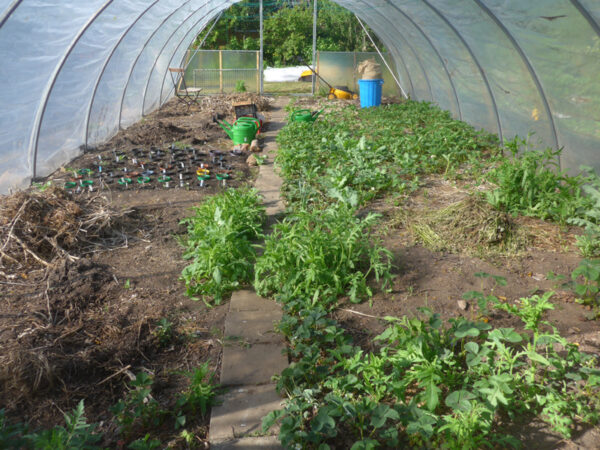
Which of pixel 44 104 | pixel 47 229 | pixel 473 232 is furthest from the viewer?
pixel 44 104

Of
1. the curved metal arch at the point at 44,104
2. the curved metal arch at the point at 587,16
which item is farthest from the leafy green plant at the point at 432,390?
the curved metal arch at the point at 44,104

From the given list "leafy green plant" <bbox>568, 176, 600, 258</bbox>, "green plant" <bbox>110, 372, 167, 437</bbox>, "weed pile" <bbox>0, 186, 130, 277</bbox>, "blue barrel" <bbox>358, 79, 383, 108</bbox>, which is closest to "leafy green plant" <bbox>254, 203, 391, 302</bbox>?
"green plant" <bbox>110, 372, 167, 437</bbox>

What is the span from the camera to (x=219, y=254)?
10.7ft

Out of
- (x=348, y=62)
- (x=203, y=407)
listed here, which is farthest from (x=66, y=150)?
(x=348, y=62)

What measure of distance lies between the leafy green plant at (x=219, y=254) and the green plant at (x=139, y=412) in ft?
3.24

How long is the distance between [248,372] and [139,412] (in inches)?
23.3

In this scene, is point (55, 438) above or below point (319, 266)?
below

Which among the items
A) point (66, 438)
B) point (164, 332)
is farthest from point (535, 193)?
point (66, 438)

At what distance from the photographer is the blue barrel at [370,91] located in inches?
420

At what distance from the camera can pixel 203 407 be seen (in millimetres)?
2111

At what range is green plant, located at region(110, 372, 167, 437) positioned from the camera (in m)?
2.01

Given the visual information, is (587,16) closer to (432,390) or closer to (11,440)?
(432,390)

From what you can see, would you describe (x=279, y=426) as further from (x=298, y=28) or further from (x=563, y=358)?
(x=298, y=28)

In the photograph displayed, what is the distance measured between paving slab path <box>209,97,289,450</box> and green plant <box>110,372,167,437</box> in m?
0.27
